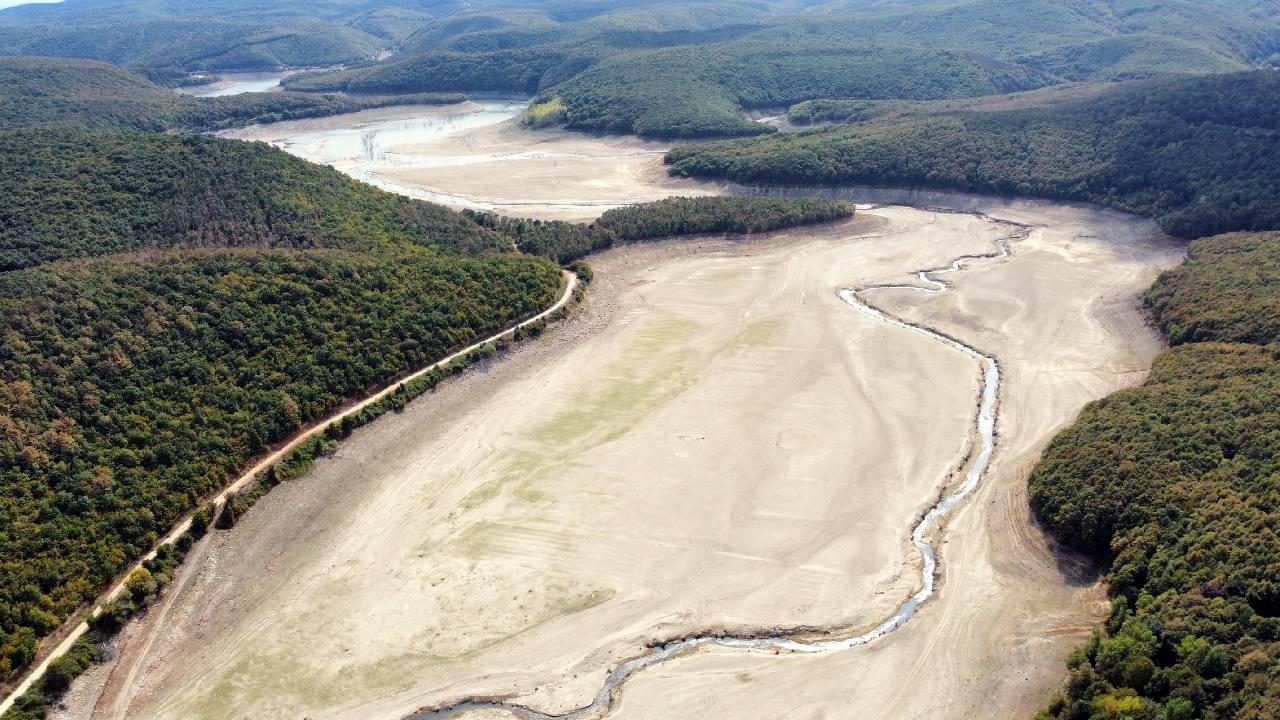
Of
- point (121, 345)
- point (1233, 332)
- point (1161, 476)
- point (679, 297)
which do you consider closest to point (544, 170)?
point (679, 297)

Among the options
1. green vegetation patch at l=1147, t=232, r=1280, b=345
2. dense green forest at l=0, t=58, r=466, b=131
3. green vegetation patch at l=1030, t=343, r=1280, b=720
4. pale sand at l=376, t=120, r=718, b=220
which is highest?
dense green forest at l=0, t=58, r=466, b=131

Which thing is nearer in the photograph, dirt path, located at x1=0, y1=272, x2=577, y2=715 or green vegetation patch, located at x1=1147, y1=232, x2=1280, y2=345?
dirt path, located at x1=0, y1=272, x2=577, y2=715

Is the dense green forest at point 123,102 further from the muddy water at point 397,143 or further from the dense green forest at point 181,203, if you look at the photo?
the dense green forest at point 181,203

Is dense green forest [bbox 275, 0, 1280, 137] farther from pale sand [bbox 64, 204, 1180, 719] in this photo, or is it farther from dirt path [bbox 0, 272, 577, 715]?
pale sand [bbox 64, 204, 1180, 719]

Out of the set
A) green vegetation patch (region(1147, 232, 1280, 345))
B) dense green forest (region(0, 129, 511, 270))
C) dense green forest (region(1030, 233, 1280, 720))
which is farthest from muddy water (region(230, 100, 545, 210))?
dense green forest (region(1030, 233, 1280, 720))

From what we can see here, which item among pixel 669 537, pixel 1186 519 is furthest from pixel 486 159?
pixel 1186 519

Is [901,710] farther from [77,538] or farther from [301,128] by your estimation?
[301,128]
